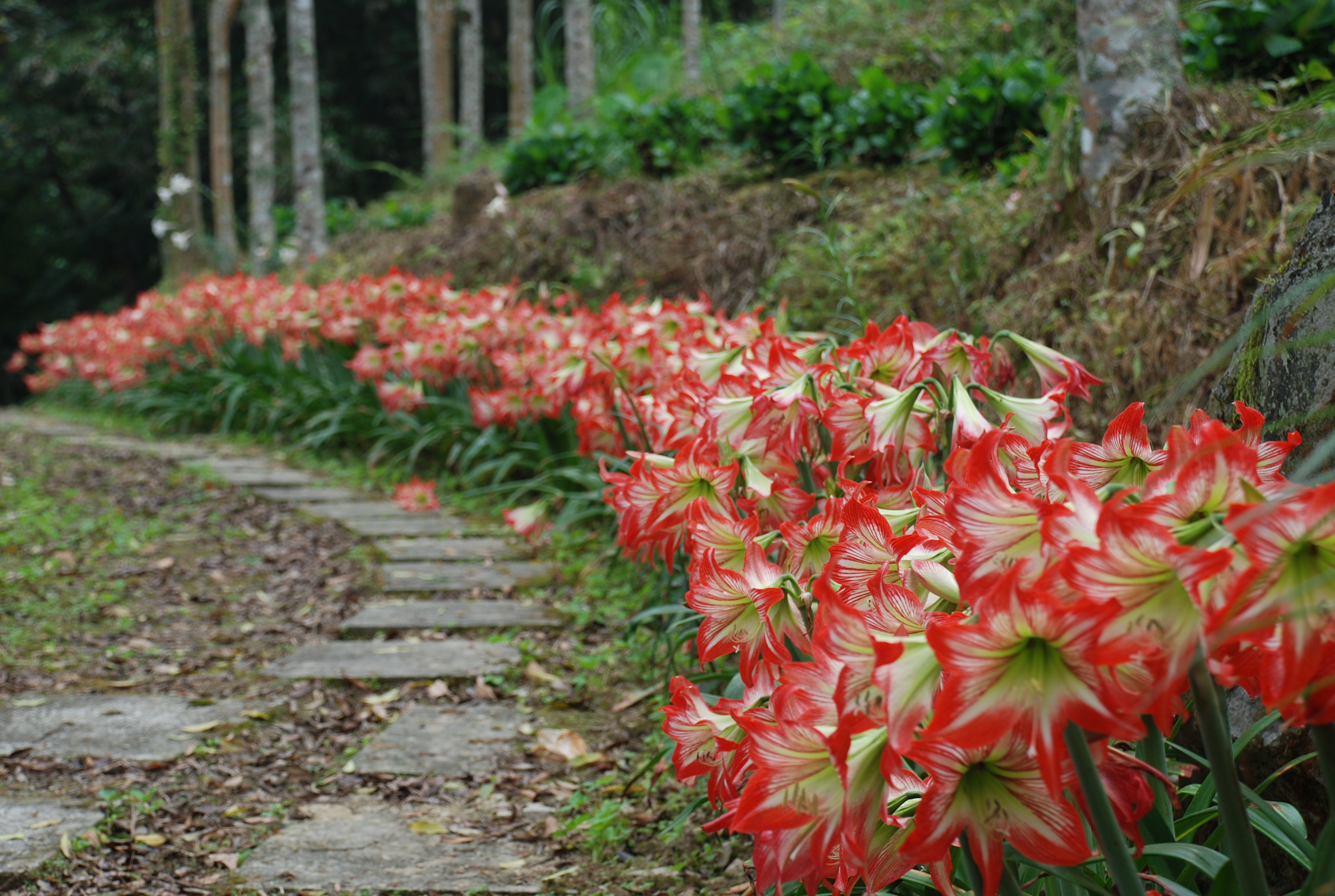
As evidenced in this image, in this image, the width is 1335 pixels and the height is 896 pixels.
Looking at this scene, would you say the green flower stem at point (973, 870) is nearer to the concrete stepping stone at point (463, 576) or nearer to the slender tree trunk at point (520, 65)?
the concrete stepping stone at point (463, 576)

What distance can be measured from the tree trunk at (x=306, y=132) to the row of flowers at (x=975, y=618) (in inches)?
384

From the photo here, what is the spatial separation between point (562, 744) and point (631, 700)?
0.28 metres

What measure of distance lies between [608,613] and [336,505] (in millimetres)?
1921

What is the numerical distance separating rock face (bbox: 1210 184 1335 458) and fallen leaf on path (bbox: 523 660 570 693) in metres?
1.64

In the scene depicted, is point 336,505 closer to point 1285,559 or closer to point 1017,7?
point 1285,559

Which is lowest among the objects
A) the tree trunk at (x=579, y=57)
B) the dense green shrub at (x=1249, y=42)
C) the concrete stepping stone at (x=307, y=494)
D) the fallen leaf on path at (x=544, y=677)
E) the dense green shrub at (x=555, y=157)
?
the concrete stepping stone at (x=307, y=494)

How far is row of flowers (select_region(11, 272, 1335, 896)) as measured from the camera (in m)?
0.63

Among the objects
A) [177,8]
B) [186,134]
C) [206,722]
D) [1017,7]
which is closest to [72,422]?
[186,134]

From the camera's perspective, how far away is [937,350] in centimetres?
160

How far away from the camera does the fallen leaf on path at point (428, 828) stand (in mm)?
1903

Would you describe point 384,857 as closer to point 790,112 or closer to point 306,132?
point 790,112

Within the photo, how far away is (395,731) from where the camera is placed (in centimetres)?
232

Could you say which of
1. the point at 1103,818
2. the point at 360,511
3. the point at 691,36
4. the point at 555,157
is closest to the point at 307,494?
the point at 360,511

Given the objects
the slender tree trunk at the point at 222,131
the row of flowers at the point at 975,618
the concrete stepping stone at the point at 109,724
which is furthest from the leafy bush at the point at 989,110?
the slender tree trunk at the point at 222,131
